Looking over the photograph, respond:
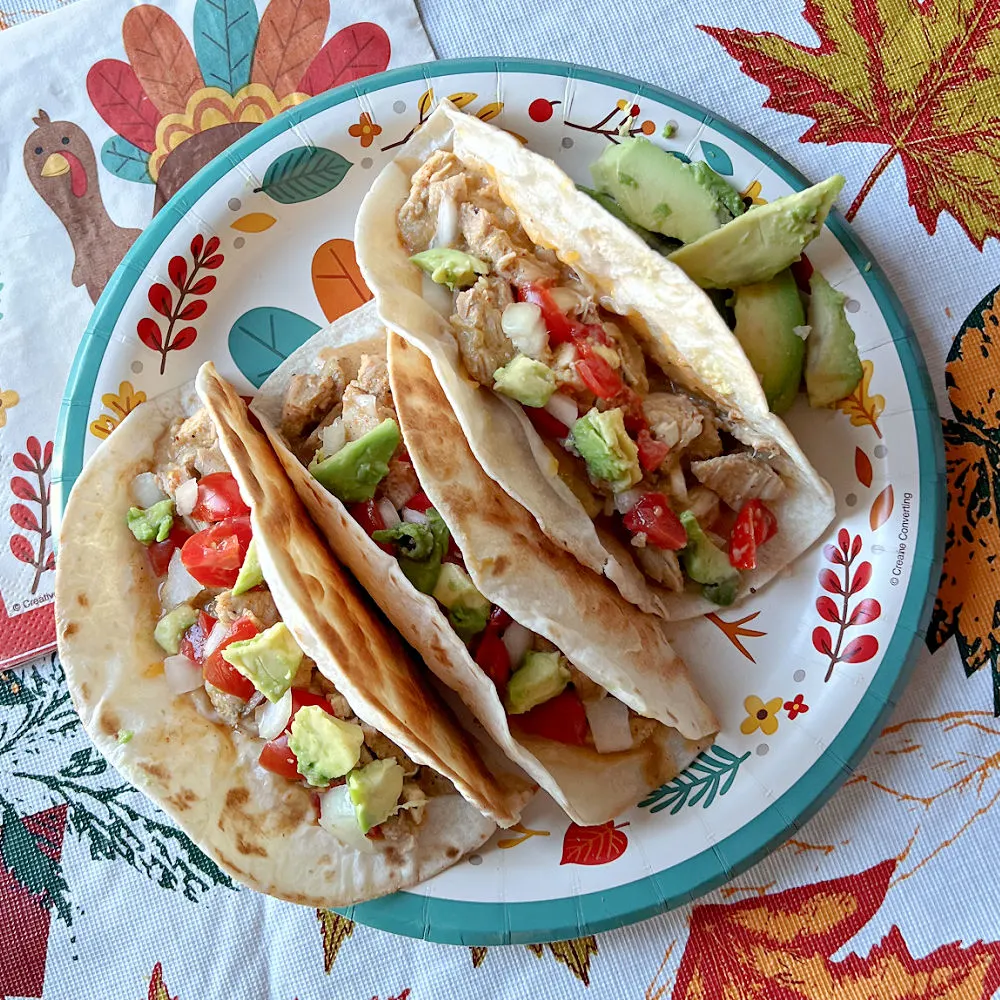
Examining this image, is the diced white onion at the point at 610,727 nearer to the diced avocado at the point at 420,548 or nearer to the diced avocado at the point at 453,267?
the diced avocado at the point at 420,548

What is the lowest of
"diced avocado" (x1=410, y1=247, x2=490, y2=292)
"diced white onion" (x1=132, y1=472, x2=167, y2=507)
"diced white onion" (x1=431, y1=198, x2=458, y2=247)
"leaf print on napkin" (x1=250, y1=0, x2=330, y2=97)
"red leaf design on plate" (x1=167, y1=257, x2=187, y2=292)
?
"diced white onion" (x1=132, y1=472, x2=167, y2=507)

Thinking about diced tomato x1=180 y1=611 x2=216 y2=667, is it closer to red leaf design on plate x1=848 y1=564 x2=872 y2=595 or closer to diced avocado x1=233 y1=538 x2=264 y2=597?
diced avocado x1=233 y1=538 x2=264 y2=597

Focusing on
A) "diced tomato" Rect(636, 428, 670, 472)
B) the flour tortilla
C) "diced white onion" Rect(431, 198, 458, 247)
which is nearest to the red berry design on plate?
the flour tortilla

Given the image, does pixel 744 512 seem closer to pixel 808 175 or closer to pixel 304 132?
pixel 808 175

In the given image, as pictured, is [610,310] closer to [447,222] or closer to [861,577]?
[447,222]

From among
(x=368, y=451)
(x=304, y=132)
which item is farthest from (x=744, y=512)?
(x=304, y=132)

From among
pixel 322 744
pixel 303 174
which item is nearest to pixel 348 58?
pixel 303 174

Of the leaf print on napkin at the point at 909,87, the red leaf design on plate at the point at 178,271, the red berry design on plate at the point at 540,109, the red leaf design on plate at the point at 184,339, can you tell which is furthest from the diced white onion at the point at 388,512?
the leaf print on napkin at the point at 909,87
